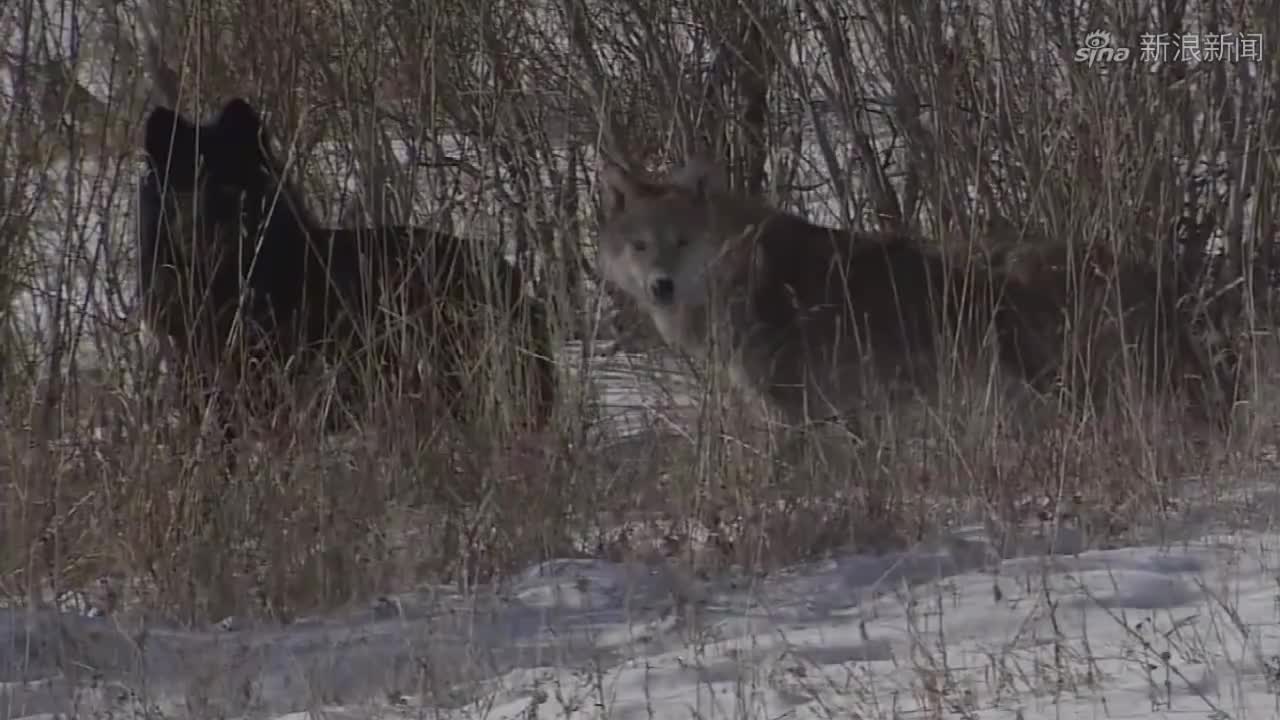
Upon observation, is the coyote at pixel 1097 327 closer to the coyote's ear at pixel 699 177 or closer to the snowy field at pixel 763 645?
the coyote's ear at pixel 699 177

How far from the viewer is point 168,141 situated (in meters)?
7.01

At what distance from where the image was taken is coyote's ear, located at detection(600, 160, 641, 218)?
7840mm

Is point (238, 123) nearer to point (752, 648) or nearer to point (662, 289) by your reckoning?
point (662, 289)

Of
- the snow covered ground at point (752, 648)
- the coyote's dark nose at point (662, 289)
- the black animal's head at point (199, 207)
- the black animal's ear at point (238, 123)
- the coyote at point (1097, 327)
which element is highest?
the black animal's ear at point (238, 123)

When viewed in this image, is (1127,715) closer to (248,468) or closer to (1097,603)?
(1097,603)

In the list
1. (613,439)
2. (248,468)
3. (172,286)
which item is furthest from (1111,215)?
(172,286)

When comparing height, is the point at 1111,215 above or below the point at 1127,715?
above

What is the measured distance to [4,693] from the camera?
420cm

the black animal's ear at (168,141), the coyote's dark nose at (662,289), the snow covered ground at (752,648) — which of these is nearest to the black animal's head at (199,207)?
the black animal's ear at (168,141)

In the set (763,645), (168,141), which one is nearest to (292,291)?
(168,141)

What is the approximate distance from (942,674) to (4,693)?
2013 mm

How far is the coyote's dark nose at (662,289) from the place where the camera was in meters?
7.52

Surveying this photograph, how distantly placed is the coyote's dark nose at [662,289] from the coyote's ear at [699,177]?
0.40 m

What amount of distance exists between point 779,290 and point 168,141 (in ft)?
7.70
